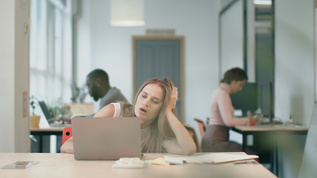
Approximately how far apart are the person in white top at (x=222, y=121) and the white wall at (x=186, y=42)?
3896mm

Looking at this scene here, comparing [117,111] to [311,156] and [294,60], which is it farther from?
[294,60]

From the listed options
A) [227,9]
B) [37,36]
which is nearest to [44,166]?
[37,36]

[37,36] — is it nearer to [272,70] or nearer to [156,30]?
[156,30]

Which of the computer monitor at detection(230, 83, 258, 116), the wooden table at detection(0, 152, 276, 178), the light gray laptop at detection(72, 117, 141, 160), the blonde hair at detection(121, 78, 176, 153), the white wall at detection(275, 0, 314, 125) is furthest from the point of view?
the computer monitor at detection(230, 83, 258, 116)

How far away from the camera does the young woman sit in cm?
206

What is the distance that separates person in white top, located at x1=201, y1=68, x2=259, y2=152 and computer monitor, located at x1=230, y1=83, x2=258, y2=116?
35.9 inches

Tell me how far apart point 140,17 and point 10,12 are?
7.77ft

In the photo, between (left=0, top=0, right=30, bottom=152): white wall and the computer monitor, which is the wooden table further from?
the computer monitor

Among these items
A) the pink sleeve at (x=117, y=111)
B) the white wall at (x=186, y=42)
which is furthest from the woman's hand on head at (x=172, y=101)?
the white wall at (x=186, y=42)

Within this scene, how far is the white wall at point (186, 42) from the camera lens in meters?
8.01

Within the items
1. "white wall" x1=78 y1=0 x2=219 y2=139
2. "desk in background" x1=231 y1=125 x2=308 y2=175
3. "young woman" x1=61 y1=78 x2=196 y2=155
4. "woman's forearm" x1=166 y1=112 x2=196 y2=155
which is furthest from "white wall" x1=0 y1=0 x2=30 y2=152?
"white wall" x1=78 y1=0 x2=219 y2=139

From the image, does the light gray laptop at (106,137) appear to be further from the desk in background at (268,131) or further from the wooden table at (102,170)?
the desk in background at (268,131)

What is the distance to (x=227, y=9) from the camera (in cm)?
720

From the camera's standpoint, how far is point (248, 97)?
502cm
